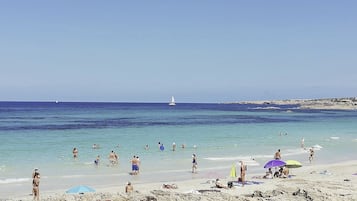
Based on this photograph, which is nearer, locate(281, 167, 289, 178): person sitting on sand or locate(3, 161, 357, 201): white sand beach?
locate(3, 161, 357, 201): white sand beach

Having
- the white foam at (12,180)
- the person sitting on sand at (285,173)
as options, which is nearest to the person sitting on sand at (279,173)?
the person sitting on sand at (285,173)

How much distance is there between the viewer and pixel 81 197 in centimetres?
1198

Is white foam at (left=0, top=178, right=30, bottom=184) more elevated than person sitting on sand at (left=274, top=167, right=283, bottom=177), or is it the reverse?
person sitting on sand at (left=274, top=167, right=283, bottom=177)

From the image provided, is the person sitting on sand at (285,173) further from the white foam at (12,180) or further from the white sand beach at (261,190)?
the white foam at (12,180)

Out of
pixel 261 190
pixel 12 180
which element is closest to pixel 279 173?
pixel 261 190

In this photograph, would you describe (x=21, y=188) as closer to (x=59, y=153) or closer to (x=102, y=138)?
(x=59, y=153)

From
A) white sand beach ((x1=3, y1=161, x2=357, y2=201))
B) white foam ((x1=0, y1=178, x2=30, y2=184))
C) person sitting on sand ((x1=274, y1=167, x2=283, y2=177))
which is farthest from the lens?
person sitting on sand ((x1=274, y1=167, x2=283, y2=177))

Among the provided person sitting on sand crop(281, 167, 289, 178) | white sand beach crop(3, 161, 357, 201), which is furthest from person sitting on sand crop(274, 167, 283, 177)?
white sand beach crop(3, 161, 357, 201)

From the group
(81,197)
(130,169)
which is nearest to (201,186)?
(130,169)

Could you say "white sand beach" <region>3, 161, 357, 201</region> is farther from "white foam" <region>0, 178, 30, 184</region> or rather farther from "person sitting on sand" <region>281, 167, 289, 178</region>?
"white foam" <region>0, 178, 30, 184</region>

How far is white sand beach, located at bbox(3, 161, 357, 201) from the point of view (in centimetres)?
1207

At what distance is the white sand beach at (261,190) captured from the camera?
12070 millimetres

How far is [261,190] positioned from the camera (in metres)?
16.2

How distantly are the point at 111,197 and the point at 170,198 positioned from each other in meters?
1.55
